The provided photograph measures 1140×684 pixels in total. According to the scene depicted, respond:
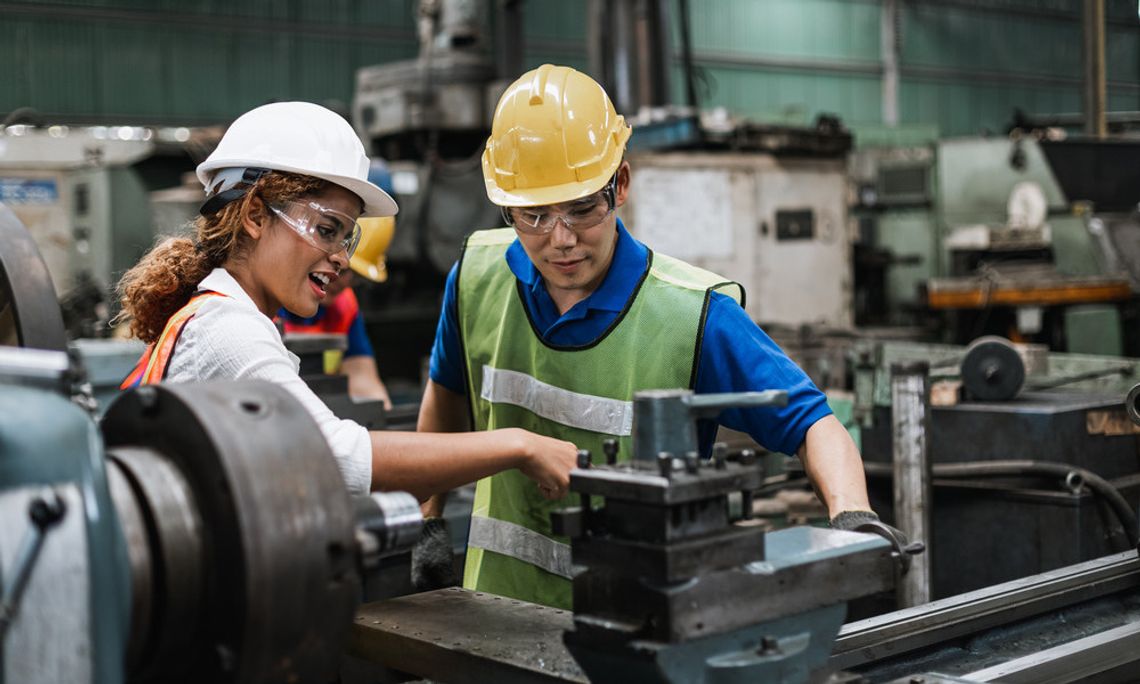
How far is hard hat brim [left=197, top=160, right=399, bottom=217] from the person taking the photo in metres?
1.34

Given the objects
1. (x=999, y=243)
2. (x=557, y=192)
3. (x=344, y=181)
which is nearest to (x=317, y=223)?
(x=344, y=181)

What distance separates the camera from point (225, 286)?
4.18ft

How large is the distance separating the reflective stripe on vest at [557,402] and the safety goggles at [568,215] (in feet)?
0.73

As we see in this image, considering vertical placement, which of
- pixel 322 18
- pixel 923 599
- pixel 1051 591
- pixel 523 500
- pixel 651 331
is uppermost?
pixel 322 18

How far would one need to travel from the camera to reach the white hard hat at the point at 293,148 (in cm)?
134

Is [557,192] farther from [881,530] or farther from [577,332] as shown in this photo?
[881,530]

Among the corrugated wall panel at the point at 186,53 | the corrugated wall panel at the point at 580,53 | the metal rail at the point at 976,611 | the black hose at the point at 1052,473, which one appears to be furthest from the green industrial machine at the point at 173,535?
the corrugated wall panel at the point at 186,53

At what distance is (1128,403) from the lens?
68.2 inches

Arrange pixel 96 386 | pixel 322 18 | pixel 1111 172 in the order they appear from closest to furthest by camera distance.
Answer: pixel 96 386 → pixel 1111 172 → pixel 322 18

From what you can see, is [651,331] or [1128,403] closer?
[651,331]

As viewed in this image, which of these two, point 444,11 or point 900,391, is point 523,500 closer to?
point 900,391

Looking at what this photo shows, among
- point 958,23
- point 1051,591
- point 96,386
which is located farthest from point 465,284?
point 958,23

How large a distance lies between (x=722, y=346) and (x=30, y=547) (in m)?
1.01

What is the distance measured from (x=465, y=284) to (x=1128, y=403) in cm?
103
